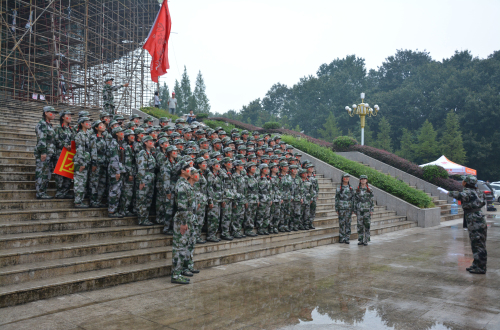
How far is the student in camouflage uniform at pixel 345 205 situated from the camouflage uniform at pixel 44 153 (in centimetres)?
660

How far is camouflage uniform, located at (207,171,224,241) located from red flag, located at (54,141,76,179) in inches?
105

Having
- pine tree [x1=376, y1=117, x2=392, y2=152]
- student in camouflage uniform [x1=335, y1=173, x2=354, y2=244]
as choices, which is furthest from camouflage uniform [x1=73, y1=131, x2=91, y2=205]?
pine tree [x1=376, y1=117, x2=392, y2=152]

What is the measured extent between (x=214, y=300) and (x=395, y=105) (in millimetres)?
47992

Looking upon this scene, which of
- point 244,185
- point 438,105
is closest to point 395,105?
point 438,105

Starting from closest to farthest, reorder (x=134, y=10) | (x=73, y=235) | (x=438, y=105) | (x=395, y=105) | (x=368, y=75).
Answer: (x=73, y=235) → (x=134, y=10) → (x=438, y=105) → (x=395, y=105) → (x=368, y=75)

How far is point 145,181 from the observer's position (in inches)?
287

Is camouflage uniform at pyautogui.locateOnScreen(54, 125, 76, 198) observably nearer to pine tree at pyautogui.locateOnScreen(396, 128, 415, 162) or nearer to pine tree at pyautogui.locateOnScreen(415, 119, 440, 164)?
pine tree at pyautogui.locateOnScreen(415, 119, 440, 164)

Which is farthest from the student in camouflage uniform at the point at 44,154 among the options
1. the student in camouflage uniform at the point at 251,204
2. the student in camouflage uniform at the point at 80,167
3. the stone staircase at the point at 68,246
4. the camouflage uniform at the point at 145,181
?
the student in camouflage uniform at the point at 251,204

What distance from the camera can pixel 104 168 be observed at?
24.5 feet

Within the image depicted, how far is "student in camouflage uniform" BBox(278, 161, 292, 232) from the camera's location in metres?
9.52

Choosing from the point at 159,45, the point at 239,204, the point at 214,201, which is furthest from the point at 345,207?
the point at 159,45

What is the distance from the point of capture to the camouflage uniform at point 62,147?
23.6 feet

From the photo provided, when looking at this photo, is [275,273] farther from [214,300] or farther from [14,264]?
[14,264]

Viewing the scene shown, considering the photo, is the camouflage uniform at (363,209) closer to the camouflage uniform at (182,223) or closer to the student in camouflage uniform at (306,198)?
the student in camouflage uniform at (306,198)
